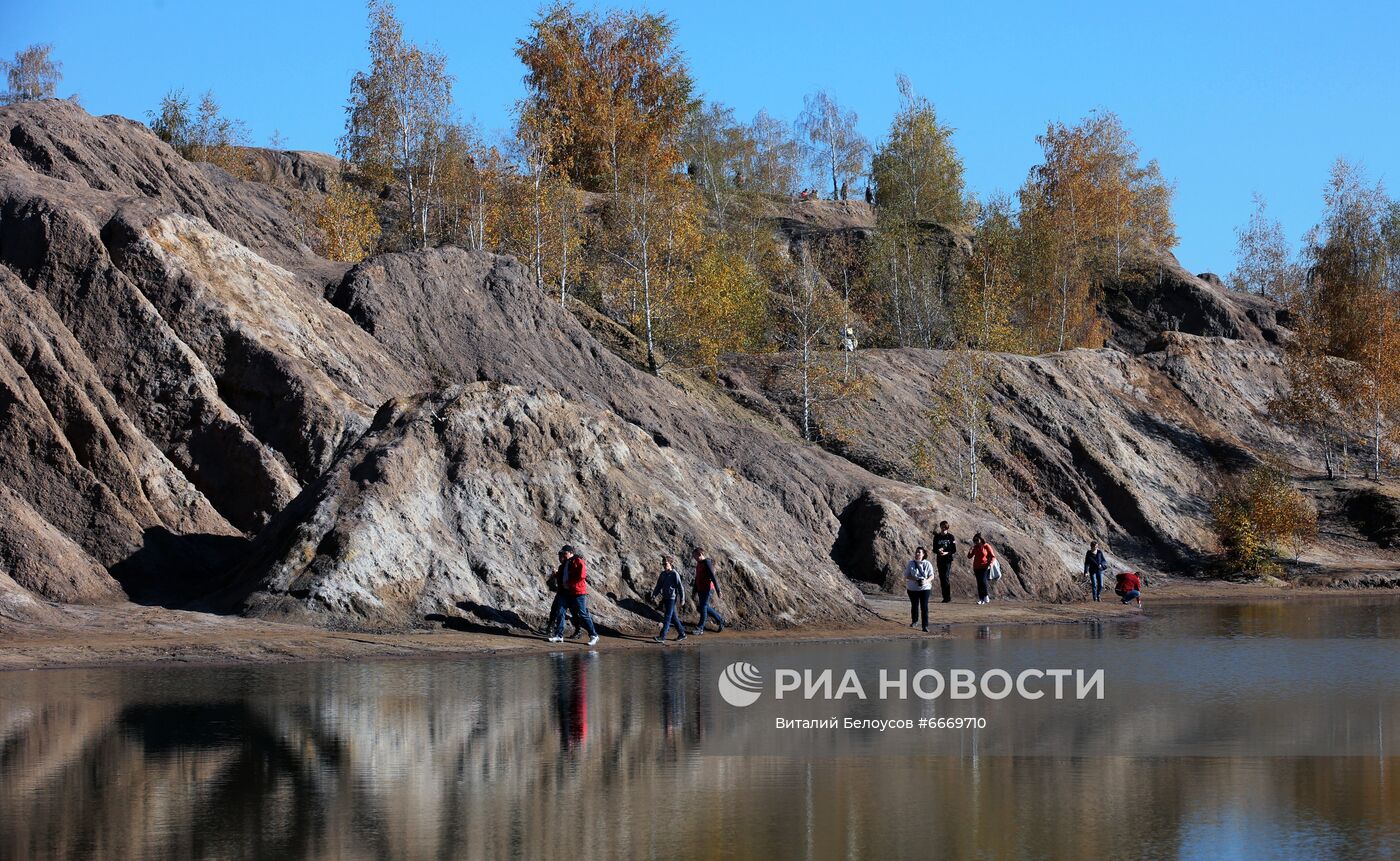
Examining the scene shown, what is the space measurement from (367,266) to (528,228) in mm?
16551

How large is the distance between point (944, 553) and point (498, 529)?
12.1 metres

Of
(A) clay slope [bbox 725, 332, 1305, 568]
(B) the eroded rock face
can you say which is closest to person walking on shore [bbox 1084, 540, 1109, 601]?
(A) clay slope [bbox 725, 332, 1305, 568]

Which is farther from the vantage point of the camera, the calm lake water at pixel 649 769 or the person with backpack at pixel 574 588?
the person with backpack at pixel 574 588

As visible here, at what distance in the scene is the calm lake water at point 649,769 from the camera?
998 cm

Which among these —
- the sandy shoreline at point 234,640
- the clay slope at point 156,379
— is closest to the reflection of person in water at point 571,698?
the sandy shoreline at point 234,640

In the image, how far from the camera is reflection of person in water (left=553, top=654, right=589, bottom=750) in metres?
14.4

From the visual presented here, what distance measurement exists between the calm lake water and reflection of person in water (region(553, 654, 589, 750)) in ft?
0.23

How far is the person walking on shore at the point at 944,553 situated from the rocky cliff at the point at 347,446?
2.41m

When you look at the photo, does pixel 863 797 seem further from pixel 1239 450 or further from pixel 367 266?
pixel 1239 450

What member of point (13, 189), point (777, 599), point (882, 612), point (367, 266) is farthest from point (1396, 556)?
point (13, 189)

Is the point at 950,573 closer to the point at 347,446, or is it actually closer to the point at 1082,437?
the point at 347,446

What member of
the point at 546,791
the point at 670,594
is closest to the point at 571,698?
the point at 546,791

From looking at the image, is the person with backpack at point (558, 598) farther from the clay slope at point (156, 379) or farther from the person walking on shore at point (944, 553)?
the person walking on shore at point (944, 553)

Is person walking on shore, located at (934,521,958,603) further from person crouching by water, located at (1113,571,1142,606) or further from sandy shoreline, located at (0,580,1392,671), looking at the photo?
sandy shoreline, located at (0,580,1392,671)
